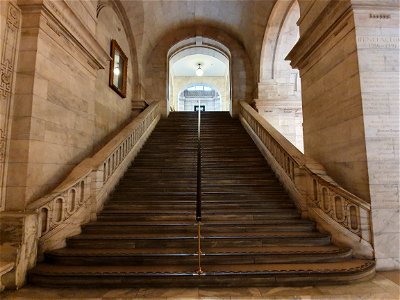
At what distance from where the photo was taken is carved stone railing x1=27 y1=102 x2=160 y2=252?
3.38m

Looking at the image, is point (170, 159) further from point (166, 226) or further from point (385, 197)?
point (385, 197)

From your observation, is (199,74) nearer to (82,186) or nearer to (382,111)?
(82,186)

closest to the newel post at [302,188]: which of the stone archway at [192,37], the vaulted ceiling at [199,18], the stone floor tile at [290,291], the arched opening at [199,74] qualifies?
the stone floor tile at [290,291]

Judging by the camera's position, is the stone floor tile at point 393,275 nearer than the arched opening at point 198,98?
Yes

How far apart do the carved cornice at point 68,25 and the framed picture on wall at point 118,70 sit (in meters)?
2.23

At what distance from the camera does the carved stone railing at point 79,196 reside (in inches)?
133

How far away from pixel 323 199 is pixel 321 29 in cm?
284

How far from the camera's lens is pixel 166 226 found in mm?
3955

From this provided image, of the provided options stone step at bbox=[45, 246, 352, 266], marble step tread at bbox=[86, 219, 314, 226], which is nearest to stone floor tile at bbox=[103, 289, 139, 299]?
stone step at bbox=[45, 246, 352, 266]

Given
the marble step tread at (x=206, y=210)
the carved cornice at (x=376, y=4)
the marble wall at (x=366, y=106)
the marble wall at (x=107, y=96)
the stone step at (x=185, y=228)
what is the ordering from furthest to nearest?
the marble wall at (x=107, y=96) < the marble step tread at (x=206, y=210) < the stone step at (x=185, y=228) < the carved cornice at (x=376, y=4) < the marble wall at (x=366, y=106)

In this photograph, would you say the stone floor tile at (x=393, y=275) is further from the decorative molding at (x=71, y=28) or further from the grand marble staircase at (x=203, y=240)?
the decorative molding at (x=71, y=28)

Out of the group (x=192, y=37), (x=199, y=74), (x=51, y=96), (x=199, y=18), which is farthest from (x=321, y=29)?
(x=199, y=74)

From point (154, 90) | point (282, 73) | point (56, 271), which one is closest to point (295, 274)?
point (56, 271)

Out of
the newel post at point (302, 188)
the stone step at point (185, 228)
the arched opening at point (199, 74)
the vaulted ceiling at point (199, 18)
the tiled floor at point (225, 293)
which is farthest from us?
the arched opening at point (199, 74)
